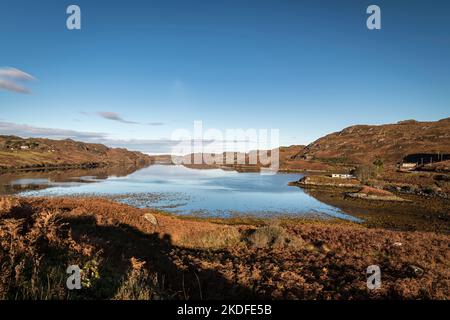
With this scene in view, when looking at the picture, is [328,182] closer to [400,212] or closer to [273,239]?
[400,212]

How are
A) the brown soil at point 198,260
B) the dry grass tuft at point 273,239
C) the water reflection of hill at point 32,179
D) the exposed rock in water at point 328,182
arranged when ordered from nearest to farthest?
1. the brown soil at point 198,260
2. the dry grass tuft at point 273,239
3. the water reflection of hill at point 32,179
4. the exposed rock in water at point 328,182

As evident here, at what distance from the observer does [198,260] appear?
50.1ft

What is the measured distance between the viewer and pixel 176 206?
49.3m

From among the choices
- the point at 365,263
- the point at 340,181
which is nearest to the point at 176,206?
the point at 365,263

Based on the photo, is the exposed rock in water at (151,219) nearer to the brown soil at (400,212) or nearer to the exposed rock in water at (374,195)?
the brown soil at (400,212)

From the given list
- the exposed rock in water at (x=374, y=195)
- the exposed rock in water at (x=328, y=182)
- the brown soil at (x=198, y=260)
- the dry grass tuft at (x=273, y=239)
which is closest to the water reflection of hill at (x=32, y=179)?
the brown soil at (x=198, y=260)

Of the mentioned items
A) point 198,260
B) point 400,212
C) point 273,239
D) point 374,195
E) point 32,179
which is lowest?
point 400,212

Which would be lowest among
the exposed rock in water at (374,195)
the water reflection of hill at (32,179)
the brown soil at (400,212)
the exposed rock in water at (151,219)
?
the brown soil at (400,212)

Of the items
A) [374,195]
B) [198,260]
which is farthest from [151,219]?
[374,195]

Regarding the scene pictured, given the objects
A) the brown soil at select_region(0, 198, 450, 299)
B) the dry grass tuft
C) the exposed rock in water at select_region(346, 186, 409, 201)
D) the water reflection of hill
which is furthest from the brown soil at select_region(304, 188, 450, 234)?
the water reflection of hill

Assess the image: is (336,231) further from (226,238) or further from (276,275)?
(276,275)

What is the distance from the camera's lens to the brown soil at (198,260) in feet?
26.5
